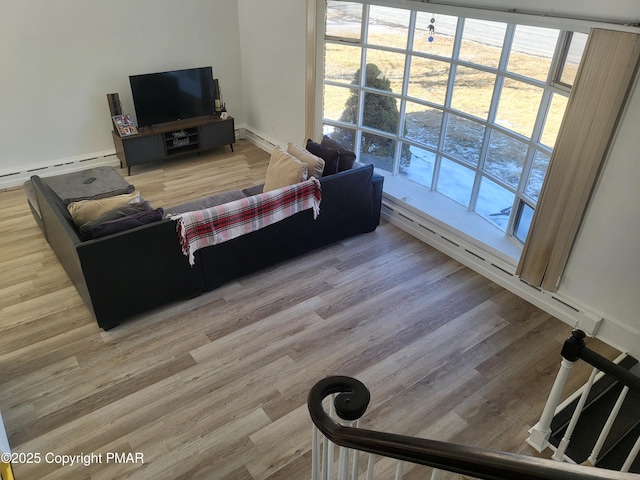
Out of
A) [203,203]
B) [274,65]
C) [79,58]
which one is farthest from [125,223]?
[274,65]

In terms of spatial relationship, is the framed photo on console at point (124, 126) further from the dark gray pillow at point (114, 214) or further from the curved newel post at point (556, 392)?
the curved newel post at point (556, 392)

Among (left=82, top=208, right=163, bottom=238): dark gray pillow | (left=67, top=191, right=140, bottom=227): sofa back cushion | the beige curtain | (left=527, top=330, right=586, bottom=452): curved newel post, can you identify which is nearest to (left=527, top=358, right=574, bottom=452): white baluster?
(left=527, top=330, right=586, bottom=452): curved newel post

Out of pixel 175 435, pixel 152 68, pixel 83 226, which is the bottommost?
pixel 175 435

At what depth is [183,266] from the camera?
12.0 ft

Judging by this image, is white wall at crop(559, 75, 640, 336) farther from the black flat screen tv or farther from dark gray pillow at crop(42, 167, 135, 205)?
the black flat screen tv

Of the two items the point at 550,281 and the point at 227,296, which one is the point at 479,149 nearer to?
the point at 550,281

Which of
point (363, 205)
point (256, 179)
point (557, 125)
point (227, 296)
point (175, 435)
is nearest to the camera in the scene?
point (175, 435)

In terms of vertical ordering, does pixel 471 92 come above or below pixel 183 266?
above

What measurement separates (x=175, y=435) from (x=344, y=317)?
1.47 meters

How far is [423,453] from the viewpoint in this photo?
1188 millimetres

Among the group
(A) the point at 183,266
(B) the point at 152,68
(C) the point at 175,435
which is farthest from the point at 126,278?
(B) the point at 152,68

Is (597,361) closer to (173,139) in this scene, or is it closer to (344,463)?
(344,463)

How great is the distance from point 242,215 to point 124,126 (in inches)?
116

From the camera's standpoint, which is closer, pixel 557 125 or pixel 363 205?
pixel 557 125
